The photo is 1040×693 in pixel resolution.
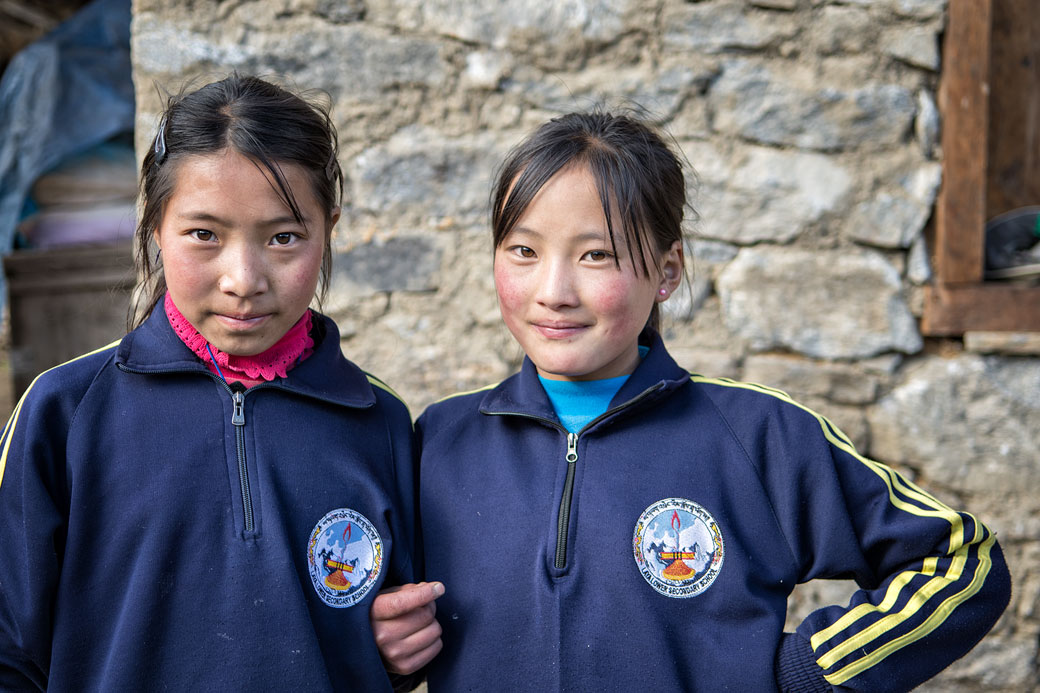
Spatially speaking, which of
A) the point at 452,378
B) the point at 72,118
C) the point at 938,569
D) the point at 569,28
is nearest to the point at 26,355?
the point at 72,118

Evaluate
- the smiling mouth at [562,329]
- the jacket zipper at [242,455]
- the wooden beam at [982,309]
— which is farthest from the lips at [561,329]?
the wooden beam at [982,309]

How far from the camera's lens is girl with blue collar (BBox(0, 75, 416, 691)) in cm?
120

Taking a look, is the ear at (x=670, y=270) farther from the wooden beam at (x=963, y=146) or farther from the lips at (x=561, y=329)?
the wooden beam at (x=963, y=146)

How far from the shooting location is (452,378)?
2361 millimetres

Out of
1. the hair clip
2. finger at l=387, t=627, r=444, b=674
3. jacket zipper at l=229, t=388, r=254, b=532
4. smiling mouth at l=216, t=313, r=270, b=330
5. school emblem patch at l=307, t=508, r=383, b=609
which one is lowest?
finger at l=387, t=627, r=444, b=674

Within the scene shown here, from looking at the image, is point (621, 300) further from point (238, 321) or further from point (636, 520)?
point (238, 321)

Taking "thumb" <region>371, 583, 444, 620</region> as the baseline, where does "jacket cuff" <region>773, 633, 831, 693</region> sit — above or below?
below

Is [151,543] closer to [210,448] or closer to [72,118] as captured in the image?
[210,448]

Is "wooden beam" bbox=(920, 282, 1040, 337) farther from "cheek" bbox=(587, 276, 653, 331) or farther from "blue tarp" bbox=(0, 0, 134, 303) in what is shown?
"blue tarp" bbox=(0, 0, 134, 303)

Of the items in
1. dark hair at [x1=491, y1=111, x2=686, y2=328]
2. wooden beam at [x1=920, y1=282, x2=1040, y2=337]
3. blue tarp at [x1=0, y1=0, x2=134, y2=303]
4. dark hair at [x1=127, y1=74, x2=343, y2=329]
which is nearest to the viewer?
dark hair at [x1=127, y1=74, x2=343, y2=329]

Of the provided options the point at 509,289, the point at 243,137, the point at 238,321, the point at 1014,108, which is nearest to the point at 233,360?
the point at 238,321

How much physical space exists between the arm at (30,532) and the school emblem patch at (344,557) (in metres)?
0.35

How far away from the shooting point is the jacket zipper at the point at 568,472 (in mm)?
1327

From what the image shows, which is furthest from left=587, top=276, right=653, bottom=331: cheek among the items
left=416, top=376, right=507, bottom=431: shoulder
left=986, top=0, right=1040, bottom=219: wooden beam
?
left=986, top=0, right=1040, bottom=219: wooden beam
